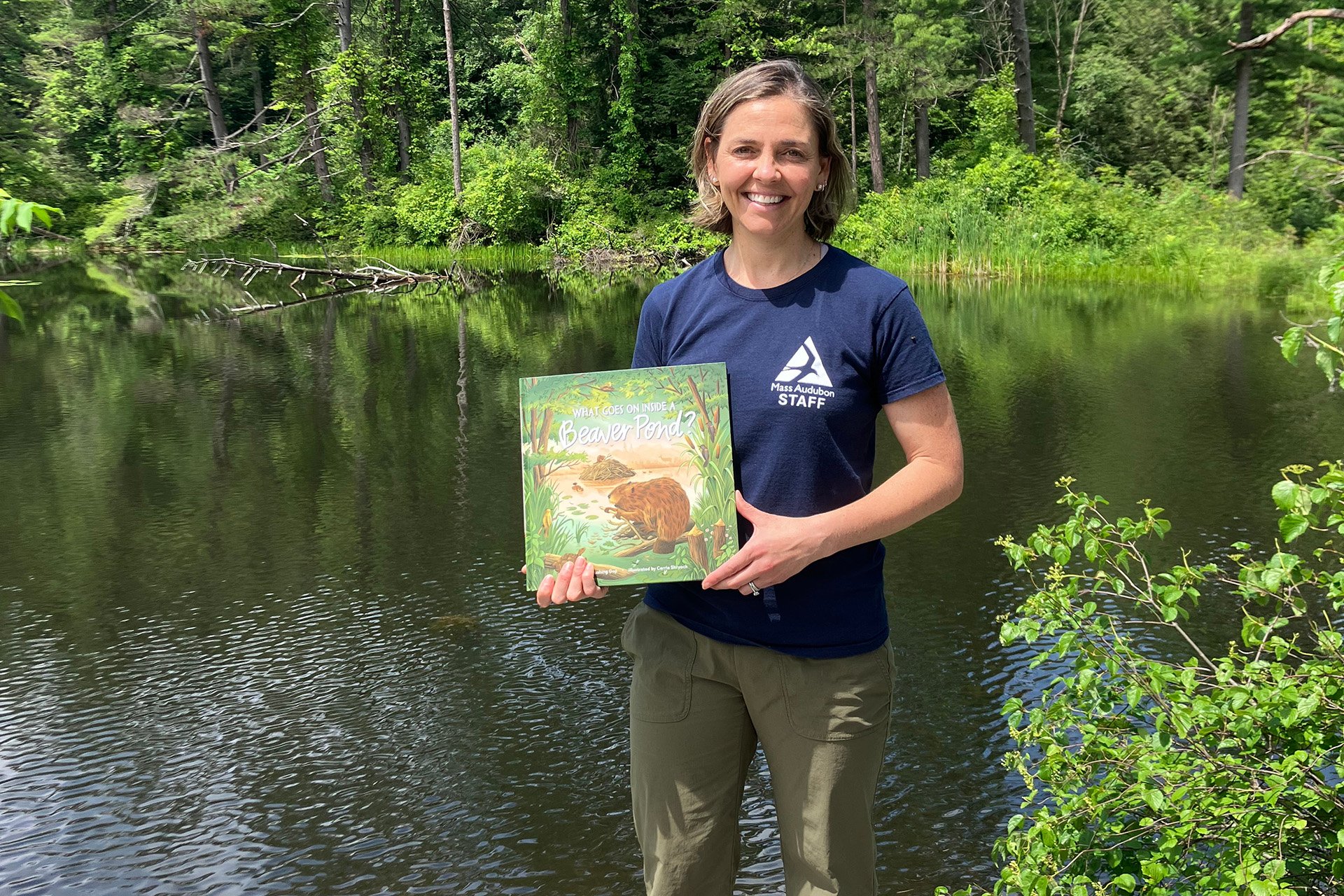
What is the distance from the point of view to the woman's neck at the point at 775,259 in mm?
2021

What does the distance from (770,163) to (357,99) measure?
3221cm

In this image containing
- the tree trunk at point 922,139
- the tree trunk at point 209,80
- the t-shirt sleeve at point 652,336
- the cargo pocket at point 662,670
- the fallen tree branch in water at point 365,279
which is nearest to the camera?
the cargo pocket at point 662,670

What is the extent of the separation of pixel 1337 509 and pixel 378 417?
8593 millimetres

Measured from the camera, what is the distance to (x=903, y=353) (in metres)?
1.91

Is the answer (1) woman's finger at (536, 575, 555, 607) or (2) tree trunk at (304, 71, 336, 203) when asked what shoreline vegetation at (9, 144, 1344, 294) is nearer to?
(2) tree trunk at (304, 71, 336, 203)

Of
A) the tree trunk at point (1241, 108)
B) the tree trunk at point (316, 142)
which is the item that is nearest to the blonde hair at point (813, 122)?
the tree trunk at point (1241, 108)

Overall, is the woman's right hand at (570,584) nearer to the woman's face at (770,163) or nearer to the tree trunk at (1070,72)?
the woman's face at (770,163)

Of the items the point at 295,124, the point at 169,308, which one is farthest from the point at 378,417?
the point at 295,124

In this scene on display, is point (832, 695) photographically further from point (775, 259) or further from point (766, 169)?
point (766, 169)

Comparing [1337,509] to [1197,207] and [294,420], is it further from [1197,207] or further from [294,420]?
[1197,207]

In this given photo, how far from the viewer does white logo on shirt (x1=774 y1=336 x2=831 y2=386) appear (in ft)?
6.33

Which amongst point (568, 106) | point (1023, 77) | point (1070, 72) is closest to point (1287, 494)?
point (1023, 77)

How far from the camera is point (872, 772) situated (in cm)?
201

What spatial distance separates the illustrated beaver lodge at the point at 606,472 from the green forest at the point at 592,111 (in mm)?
20353
